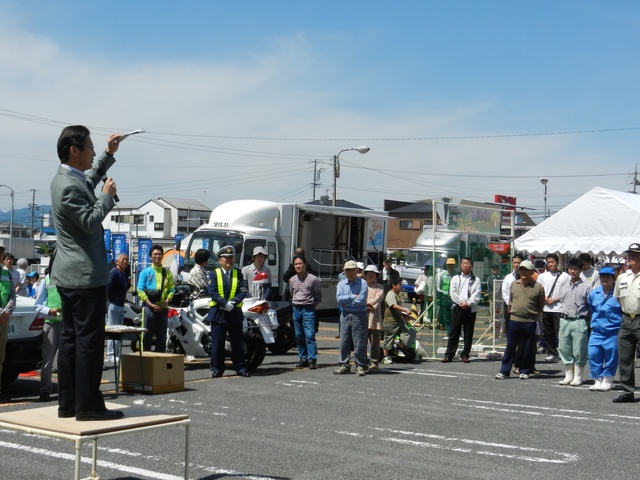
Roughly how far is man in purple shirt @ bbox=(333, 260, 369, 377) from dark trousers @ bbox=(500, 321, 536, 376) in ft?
7.30

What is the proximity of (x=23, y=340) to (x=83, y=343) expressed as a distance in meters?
5.80

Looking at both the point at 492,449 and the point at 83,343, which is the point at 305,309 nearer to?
the point at 492,449

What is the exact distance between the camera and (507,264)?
17891mm

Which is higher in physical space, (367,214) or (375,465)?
(367,214)

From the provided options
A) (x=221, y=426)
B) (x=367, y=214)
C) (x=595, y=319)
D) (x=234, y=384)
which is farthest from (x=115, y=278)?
(x=367, y=214)

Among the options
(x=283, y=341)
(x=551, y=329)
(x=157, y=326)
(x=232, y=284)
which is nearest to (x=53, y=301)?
(x=232, y=284)

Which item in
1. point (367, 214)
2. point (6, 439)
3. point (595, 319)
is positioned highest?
point (367, 214)

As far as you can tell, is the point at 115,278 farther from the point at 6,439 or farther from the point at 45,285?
the point at 6,439

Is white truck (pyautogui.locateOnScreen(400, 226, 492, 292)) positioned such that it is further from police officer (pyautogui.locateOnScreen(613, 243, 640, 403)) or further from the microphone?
the microphone

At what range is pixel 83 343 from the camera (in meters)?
5.30

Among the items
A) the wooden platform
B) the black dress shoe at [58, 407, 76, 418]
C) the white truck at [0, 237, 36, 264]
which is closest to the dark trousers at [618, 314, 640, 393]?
the wooden platform

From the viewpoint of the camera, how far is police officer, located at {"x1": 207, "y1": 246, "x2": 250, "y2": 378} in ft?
41.7

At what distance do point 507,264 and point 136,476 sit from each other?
1268 cm

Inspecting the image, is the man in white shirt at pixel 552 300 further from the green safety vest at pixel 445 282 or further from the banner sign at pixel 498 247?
the green safety vest at pixel 445 282
